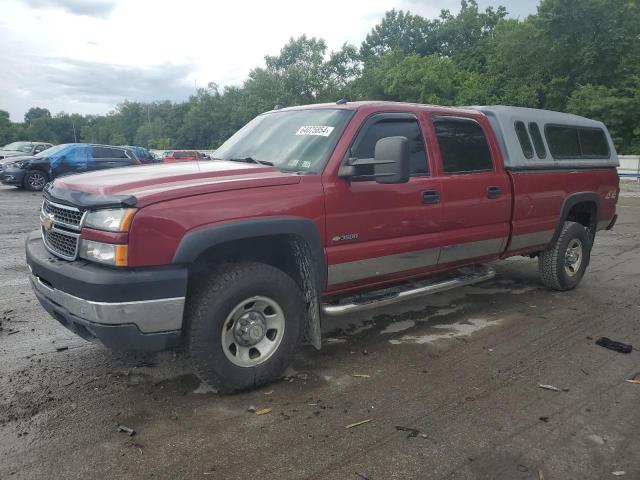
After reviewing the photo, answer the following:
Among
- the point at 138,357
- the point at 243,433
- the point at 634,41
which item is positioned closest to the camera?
the point at 243,433

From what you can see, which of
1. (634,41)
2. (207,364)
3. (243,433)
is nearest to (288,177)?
(207,364)

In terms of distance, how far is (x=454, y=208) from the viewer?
14.8 feet

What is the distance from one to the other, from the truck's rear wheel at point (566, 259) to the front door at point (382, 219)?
7.06 ft

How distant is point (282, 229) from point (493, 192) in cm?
242

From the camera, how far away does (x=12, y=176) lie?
1670 centimetres

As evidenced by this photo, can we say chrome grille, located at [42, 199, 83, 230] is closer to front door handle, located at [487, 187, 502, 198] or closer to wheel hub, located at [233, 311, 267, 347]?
wheel hub, located at [233, 311, 267, 347]

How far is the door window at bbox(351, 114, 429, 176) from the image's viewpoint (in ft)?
13.0

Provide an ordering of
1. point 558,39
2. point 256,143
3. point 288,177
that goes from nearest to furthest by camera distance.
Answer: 1. point 288,177
2. point 256,143
3. point 558,39

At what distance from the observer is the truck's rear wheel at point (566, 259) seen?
5.91 metres

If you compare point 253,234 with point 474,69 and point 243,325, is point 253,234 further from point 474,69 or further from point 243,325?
point 474,69

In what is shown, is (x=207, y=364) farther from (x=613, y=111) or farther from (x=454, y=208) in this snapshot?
(x=613, y=111)

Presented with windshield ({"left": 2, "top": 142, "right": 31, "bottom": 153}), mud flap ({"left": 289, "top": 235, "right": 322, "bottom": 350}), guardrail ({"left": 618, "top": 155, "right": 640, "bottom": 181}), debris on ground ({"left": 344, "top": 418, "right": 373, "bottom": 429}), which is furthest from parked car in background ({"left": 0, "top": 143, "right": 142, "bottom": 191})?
guardrail ({"left": 618, "top": 155, "right": 640, "bottom": 181})

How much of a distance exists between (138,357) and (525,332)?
334 cm

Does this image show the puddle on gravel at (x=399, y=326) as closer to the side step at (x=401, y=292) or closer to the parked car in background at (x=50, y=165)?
the side step at (x=401, y=292)
